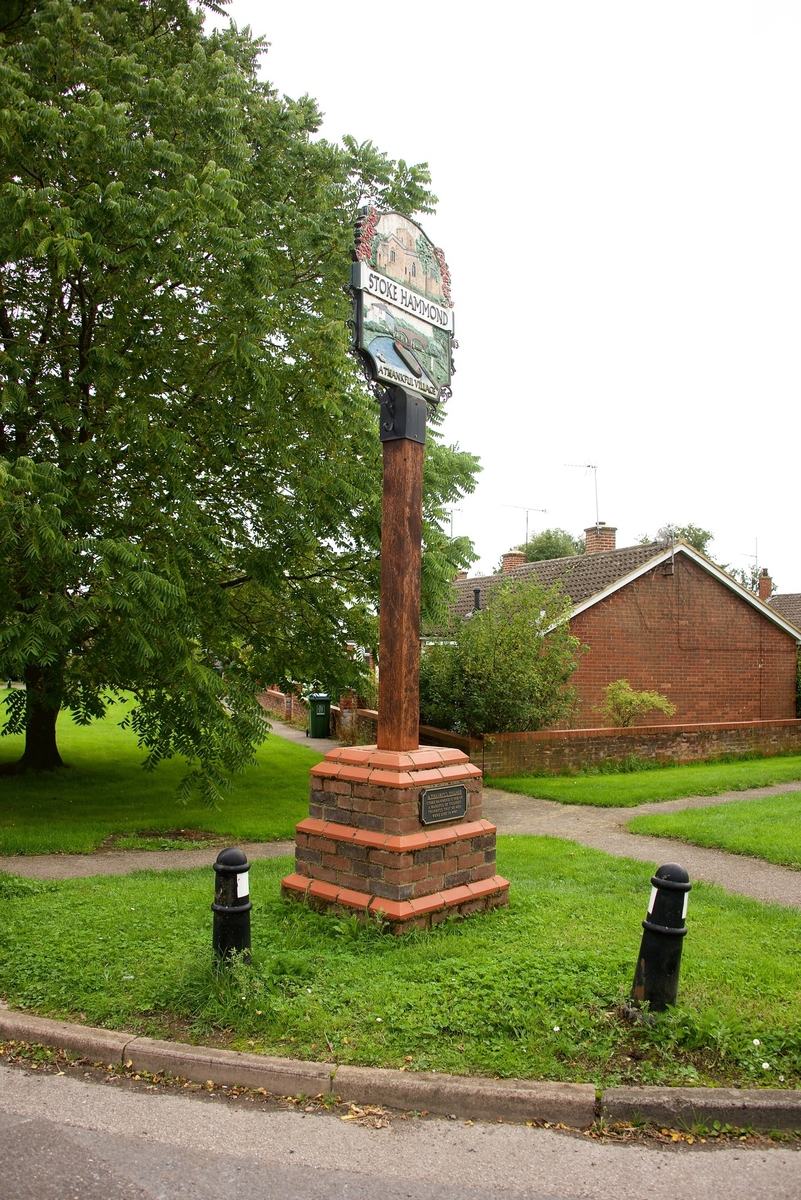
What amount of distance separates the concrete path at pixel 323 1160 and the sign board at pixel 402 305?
177 inches

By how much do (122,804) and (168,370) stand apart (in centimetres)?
580

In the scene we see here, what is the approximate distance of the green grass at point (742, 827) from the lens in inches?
344

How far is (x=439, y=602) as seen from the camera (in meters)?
11.7

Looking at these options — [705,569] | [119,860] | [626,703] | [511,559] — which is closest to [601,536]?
[511,559]

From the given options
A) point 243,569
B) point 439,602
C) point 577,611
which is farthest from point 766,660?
point 243,569

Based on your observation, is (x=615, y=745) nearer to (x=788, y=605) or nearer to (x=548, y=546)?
(x=788, y=605)

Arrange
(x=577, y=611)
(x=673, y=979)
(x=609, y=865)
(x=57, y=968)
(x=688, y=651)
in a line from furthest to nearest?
(x=688, y=651) → (x=577, y=611) → (x=609, y=865) → (x=57, y=968) → (x=673, y=979)

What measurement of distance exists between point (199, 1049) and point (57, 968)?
56.3 inches

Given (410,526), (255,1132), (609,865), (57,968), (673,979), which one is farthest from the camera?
(609,865)

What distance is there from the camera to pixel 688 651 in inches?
885

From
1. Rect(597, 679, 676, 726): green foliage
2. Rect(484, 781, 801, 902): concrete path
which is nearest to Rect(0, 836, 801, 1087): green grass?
Rect(484, 781, 801, 902): concrete path

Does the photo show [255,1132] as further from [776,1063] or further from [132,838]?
[132,838]

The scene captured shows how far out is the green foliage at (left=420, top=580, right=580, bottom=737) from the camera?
15219mm

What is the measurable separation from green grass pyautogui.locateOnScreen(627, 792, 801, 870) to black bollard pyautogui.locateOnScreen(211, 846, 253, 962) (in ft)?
18.4
